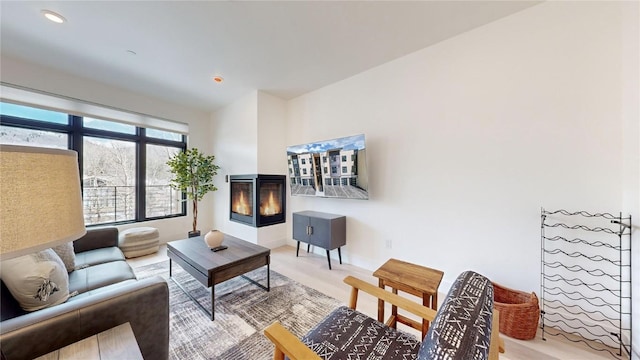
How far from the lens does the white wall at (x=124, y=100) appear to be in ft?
9.47

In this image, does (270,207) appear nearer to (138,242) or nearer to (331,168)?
(331,168)

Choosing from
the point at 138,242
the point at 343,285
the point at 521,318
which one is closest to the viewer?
the point at 521,318

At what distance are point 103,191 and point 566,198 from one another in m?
5.93

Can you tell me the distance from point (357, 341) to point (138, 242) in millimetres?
3720

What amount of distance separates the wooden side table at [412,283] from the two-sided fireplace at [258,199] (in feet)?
8.38

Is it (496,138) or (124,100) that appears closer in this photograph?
(496,138)

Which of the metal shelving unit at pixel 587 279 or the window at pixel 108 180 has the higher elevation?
the window at pixel 108 180

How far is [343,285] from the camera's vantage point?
262cm

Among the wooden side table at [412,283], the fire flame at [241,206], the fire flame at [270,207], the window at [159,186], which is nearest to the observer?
the wooden side table at [412,283]

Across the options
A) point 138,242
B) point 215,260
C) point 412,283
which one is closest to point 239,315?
point 215,260

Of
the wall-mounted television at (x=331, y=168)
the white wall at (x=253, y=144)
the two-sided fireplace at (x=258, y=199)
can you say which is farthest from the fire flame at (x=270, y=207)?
the wall-mounted television at (x=331, y=168)

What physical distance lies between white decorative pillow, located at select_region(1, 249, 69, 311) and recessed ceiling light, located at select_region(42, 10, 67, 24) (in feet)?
7.26

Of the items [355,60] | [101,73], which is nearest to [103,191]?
[101,73]

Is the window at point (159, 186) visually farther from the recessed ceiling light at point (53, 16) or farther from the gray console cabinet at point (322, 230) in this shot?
the gray console cabinet at point (322, 230)
